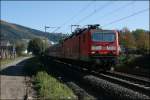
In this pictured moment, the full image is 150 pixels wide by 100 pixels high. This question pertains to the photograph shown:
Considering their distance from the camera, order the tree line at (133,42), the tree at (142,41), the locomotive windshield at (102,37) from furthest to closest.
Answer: the tree at (142,41) → the tree line at (133,42) → the locomotive windshield at (102,37)

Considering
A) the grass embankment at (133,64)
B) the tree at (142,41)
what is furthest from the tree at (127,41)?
the grass embankment at (133,64)

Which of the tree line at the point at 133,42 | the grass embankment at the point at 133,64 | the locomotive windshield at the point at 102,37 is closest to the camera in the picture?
the locomotive windshield at the point at 102,37

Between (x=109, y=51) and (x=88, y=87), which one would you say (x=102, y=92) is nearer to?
(x=88, y=87)

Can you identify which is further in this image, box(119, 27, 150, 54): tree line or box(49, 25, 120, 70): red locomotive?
box(119, 27, 150, 54): tree line

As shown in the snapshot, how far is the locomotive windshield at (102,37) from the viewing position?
2739 cm

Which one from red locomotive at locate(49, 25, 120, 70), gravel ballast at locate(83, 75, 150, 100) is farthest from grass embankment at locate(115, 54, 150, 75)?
gravel ballast at locate(83, 75, 150, 100)

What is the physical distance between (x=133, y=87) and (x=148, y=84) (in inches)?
82.8

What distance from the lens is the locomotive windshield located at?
2739cm

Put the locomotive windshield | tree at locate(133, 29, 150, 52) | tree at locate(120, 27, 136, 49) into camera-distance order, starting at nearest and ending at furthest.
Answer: the locomotive windshield → tree at locate(133, 29, 150, 52) → tree at locate(120, 27, 136, 49)

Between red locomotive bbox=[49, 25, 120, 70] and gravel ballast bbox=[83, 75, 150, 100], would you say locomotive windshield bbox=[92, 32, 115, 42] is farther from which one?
gravel ballast bbox=[83, 75, 150, 100]

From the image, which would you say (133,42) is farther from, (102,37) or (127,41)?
(102,37)

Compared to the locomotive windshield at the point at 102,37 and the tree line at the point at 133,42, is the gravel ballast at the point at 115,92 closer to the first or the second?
the locomotive windshield at the point at 102,37

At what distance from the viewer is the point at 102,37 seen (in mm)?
27484

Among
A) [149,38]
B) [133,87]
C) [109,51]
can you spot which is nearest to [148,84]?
[133,87]
